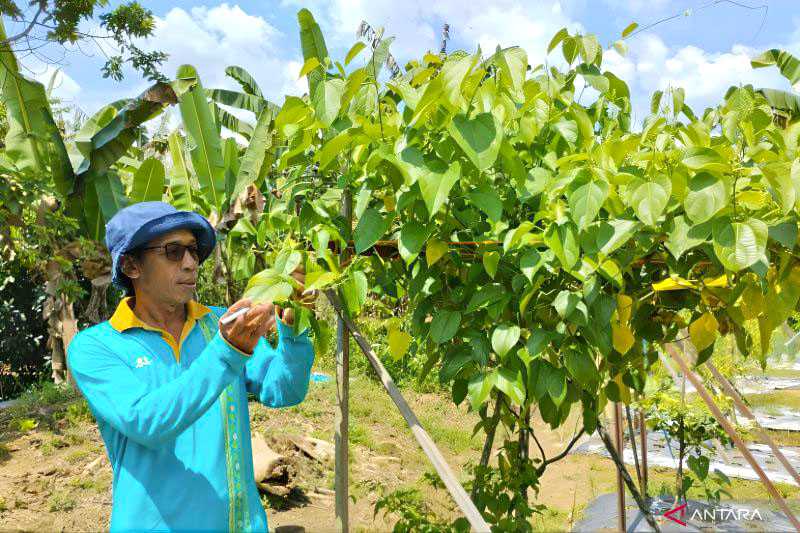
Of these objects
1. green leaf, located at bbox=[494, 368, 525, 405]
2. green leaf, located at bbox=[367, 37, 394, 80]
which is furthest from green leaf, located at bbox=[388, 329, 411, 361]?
green leaf, located at bbox=[367, 37, 394, 80]

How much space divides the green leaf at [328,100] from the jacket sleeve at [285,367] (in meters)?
0.53

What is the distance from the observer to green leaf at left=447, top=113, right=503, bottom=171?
105 cm

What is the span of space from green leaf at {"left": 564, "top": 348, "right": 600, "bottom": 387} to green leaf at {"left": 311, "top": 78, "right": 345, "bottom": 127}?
0.69 meters

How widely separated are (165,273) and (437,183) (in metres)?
0.70

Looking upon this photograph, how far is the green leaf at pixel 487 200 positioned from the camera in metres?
1.19

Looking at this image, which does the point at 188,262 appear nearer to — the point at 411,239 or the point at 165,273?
the point at 165,273

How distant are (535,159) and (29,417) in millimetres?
5155

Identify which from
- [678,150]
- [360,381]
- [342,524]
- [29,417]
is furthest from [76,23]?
[360,381]

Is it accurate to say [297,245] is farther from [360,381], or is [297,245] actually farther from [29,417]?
[360,381]

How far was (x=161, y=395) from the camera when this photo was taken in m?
1.20

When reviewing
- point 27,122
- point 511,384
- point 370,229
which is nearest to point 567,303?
point 511,384

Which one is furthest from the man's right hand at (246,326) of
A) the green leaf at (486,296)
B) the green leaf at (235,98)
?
the green leaf at (235,98)

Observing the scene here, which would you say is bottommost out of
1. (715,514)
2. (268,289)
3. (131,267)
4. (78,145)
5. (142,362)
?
(715,514)

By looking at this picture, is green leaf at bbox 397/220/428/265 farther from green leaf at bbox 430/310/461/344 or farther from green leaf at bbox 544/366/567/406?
green leaf at bbox 544/366/567/406
